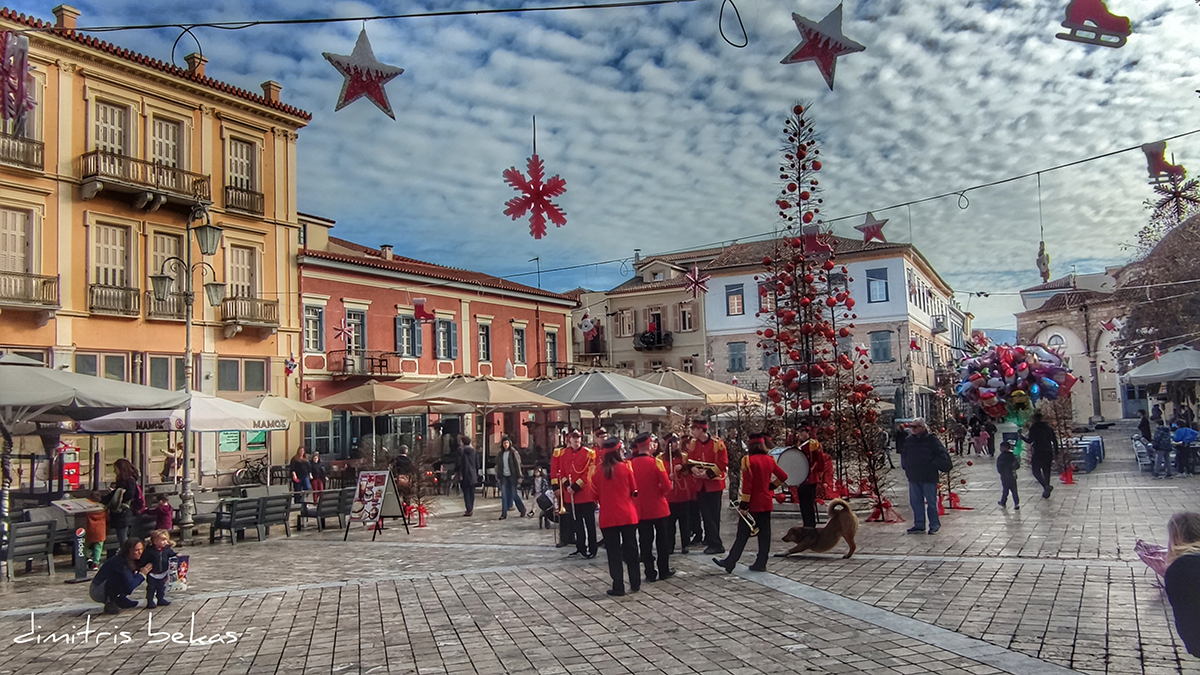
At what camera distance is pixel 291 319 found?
27141 millimetres

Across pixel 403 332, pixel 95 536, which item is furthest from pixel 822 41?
pixel 403 332

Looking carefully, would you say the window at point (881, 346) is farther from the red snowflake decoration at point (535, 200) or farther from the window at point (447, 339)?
the red snowflake decoration at point (535, 200)

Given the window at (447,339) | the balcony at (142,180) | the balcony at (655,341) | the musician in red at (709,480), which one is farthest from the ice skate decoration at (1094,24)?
the balcony at (655,341)

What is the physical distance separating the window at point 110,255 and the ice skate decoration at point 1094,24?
22.3 metres

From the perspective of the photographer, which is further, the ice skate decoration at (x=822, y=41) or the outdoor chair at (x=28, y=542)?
the outdoor chair at (x=28, y=542)

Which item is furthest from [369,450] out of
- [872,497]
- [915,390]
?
[915,390]

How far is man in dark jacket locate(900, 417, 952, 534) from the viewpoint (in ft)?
36.6

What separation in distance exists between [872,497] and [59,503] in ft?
37.0

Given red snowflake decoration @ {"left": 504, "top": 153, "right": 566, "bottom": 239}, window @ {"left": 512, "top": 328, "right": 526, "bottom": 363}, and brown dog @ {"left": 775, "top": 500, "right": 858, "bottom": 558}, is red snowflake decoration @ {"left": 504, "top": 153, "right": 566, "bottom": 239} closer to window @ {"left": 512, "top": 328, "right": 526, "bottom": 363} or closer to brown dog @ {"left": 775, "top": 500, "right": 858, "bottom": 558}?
brown dog @ {"left": 775, "top": 500, "right": 858, "bottom": 558}

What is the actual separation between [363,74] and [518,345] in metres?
29.2

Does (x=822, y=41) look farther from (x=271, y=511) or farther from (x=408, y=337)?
(x=408, y=337)

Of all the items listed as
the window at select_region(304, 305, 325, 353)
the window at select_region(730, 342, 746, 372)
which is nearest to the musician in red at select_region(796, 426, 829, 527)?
the window at select_region(304, 305, 325, 353)

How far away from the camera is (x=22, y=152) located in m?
20.7

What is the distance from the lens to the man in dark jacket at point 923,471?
1115cm
